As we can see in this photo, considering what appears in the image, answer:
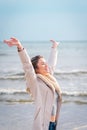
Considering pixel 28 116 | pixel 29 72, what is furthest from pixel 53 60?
pixel 28 116

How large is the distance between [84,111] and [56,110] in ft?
9.37

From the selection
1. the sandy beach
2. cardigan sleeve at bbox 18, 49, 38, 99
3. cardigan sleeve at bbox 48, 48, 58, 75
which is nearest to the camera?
cardigan sleeve at bbox 18, 49, 38, 99

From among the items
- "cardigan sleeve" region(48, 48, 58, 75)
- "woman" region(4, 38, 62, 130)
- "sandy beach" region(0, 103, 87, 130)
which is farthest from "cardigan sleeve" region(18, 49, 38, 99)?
"sandy beach" region(0, 103, 87, 130)

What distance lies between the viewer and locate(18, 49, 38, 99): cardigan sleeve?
2.13 metres

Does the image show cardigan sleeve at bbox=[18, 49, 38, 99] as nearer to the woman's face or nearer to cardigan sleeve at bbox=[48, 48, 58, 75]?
the woman's face

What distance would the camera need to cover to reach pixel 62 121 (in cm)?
443

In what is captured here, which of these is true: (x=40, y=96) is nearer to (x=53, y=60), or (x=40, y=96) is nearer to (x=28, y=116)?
(x=53, y=60)

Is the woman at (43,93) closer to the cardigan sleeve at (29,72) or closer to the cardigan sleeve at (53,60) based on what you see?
the cardigan sleeve at (29,72)

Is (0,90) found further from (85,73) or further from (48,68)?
(48,68)

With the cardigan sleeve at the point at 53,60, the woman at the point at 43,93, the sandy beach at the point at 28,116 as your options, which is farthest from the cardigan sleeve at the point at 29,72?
the sandy beach at the point at 28,116

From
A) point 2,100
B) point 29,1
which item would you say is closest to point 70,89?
point 2,100

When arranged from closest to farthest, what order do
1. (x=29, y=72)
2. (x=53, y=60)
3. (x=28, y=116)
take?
(x=29, y=72) → (x=53, y=60) → (x=28, y=116)

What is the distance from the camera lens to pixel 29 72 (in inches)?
85.1

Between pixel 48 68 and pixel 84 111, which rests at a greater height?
pixel 48 68
